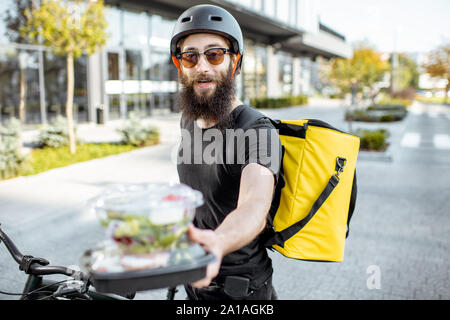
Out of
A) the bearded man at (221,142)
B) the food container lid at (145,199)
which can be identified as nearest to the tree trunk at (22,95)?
the bearded man at (221,142)

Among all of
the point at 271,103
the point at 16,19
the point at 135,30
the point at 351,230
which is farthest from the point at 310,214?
the point at 271,103

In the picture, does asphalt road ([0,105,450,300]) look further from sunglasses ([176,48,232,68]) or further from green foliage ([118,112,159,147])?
green foliage ([118,112,159,147])

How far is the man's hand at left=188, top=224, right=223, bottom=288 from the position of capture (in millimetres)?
978

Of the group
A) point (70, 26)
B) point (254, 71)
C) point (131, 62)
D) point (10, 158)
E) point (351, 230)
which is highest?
point (254, 71)

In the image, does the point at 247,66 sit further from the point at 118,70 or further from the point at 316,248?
the point at 316,248

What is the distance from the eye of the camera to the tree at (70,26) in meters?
10.6

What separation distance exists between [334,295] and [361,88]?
28.4 metres

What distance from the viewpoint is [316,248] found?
68.9 inches

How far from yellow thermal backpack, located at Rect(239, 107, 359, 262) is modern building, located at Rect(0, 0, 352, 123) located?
12.5 m

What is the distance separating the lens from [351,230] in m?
5.93

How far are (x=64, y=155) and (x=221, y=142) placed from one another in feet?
33.8

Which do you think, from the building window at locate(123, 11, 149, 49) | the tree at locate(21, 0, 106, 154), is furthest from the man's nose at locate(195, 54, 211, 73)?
the building window at locate(123, 11, 149, 49)

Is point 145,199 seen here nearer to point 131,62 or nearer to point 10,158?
point 10,158
